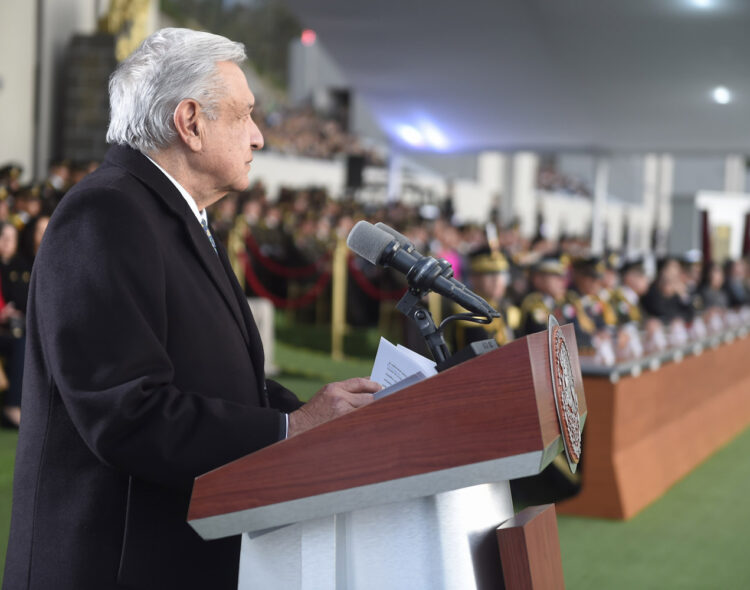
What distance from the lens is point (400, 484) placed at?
1485 mm

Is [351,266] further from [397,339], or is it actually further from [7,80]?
[7,80]

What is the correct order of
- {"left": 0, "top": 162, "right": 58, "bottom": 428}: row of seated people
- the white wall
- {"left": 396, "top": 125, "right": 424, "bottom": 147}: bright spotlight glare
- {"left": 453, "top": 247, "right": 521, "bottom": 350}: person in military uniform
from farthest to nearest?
{"left": 396, "top": 125, "right": 424, "bottom": 147}: bright spotlight glare → the white wall → {"left": 0, "top": 162, "right": 58, "bottom": 428}: row of seated people → {"left": 453, "top": 247, "right": 521, "bottom": 350}: person in military uniform

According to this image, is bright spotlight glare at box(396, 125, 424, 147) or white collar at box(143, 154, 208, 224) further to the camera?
bright spotlight glare at box(396, 125, 424, 147)

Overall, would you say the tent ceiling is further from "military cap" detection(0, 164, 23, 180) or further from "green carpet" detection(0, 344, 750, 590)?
"green carpet" detection(0, 344, 750, 590)

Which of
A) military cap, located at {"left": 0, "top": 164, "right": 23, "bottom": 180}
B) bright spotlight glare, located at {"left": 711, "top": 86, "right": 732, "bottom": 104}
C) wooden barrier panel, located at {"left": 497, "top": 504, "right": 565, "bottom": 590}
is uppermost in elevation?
bright spotlight glare, located at {"left": 711, "top": 86, "right": 732, "bottom": 104}

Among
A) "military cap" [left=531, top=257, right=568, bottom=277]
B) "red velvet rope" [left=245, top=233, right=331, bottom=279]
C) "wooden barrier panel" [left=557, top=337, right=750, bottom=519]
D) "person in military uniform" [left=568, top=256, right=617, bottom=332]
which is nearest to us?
"wooden barrier panel" [left=557, top=337, right=750, bottom=519]

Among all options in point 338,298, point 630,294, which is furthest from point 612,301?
point 338,298

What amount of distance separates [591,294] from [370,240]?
7.00m

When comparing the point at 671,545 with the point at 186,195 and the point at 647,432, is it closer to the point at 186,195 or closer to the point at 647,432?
the point at 647,432

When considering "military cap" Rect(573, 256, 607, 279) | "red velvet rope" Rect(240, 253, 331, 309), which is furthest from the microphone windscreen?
"red velvet rope" Rect(240, 253, 331, 309)

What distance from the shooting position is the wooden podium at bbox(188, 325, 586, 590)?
1.44m

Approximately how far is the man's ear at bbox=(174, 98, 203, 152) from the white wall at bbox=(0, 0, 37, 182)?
10.6 m

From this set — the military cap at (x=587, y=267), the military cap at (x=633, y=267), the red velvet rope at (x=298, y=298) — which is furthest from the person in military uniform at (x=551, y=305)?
the red velvet rope at (x=298, y=298)

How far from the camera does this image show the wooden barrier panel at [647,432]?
5.47 meters
